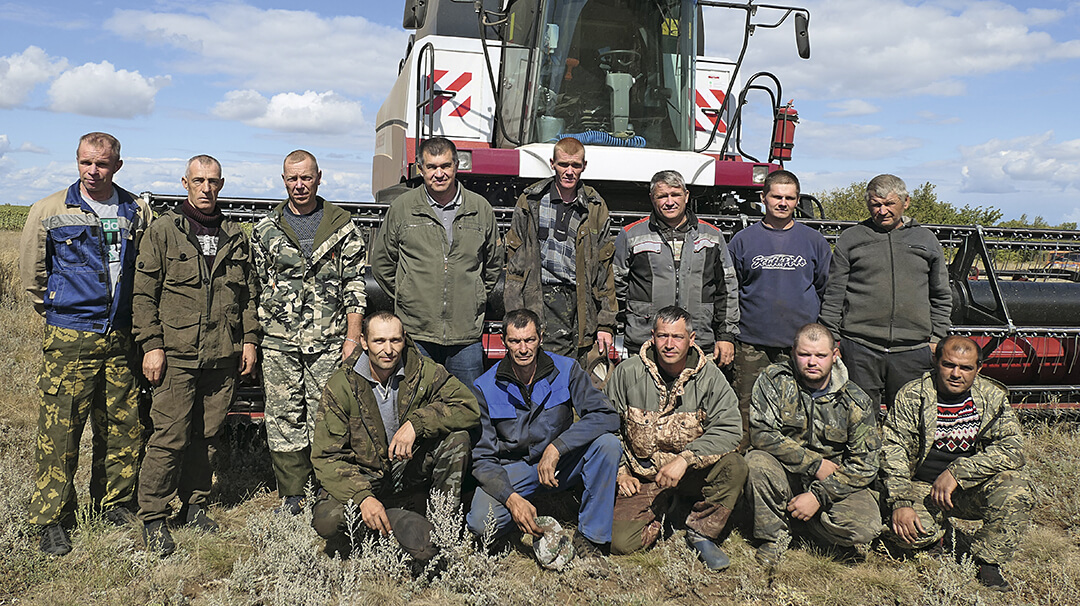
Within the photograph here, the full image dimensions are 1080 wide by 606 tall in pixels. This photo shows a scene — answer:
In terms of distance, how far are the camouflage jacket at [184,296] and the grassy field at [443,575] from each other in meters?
0.91

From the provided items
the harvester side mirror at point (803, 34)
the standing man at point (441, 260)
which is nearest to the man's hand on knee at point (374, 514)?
the standing man at point (441, 260)

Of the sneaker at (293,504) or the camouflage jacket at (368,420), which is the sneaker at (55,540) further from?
the camouflage jacket at (368,420)

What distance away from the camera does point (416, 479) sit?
3.75m

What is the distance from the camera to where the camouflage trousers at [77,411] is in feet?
11.9

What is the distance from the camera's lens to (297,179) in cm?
388

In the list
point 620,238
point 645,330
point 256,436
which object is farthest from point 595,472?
point 256,436

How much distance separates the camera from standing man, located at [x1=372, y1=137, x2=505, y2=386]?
13.1 ft

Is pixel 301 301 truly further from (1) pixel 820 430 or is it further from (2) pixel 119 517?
(1) pixel 820 430

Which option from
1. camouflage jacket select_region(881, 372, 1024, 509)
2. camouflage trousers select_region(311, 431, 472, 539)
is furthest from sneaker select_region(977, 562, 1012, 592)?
camouflage trousers select_region(311, 431, 472, 539)

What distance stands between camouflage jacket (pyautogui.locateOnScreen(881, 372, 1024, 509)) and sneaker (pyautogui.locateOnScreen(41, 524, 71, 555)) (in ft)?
12.8

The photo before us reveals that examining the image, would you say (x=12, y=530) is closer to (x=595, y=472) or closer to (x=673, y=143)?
(x=595, y=472)

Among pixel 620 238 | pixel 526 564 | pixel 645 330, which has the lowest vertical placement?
pixel 526 564

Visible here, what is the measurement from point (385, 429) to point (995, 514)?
2.83 m

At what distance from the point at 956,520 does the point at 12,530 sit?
15.9ft
